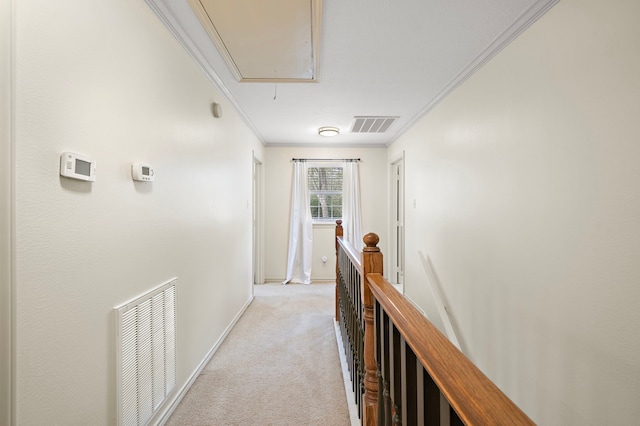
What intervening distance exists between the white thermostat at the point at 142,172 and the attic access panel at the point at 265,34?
0.86m

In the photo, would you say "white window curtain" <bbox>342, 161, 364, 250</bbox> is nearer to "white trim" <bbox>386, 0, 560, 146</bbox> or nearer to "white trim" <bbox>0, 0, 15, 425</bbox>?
"white trim" <bbox>386, 0, 560, 146</bbox>

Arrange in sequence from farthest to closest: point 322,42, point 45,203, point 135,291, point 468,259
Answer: point 468,259 → point 322,42 → point 135,291 → point 45,203

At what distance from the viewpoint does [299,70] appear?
235 cm

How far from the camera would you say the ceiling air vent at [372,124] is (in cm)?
380

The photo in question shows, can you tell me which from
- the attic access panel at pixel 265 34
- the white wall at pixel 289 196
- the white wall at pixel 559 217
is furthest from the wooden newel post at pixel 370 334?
the white wall at pixel 289 196

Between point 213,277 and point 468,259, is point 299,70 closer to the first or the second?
point 213,277

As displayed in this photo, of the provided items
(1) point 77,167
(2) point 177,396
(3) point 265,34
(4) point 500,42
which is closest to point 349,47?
(3) point 265,34

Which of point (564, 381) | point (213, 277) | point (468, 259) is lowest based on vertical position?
point (564, 381)

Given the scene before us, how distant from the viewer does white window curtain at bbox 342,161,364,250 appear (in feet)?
16.9

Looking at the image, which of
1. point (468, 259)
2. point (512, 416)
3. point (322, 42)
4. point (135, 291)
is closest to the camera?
point (512, 416)

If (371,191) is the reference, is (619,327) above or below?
below

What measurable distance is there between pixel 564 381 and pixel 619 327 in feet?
1.42

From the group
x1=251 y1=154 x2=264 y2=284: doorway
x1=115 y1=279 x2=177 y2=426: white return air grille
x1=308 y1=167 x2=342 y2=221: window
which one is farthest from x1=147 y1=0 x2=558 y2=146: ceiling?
x1=308 y1=167 x2=342 y2=221: window

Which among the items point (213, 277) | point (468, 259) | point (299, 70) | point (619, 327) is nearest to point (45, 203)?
point (213, 277)
